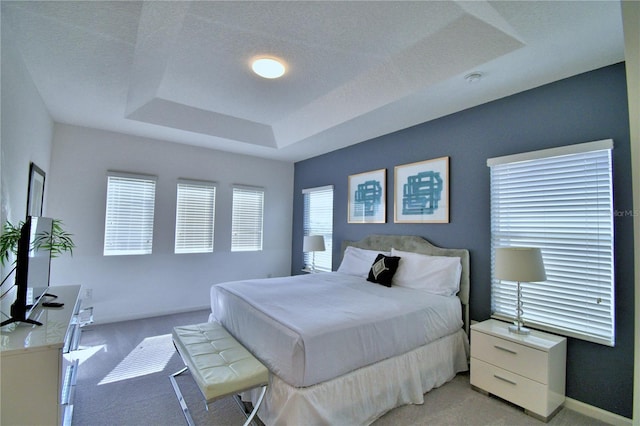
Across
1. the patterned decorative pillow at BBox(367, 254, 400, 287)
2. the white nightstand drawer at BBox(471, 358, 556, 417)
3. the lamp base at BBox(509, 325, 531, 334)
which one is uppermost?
the patterned decorative pillow at BBox(367, 254, 400, 287)

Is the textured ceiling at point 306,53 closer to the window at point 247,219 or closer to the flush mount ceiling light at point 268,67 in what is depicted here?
the flush mount ceiling light at point 268,67

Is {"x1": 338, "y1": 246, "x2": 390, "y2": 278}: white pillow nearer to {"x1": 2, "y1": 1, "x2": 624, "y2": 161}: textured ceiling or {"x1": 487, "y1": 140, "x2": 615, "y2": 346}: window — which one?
{"x1": 487, "y1": 140, "x2": 615, "y2": 346}: window

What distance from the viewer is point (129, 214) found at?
430 cm

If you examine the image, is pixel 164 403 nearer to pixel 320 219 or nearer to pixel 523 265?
pixel 523 265

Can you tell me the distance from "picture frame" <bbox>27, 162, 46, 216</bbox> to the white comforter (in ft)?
6.00

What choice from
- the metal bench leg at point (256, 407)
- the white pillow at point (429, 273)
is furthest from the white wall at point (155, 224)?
the metal bench leg at point (256, 407)

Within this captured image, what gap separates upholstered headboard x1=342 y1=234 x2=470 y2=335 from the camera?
3049 millimetres

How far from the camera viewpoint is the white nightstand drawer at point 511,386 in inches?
85.3

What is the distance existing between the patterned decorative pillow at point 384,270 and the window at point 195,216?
2.89 m

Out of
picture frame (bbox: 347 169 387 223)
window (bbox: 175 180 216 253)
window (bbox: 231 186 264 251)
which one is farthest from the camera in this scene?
window (bbox: 231 186 264 251)

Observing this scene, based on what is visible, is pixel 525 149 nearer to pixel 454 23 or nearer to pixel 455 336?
pixel 454 23

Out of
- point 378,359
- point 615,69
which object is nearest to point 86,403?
point 378,359

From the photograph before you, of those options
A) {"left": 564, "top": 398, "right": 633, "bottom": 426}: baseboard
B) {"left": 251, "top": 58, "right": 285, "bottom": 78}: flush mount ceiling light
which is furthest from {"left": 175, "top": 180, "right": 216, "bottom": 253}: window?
{"left": 564, "top": 398, "right": 633, "bottom": 426}: baseboard

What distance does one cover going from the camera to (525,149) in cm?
275
